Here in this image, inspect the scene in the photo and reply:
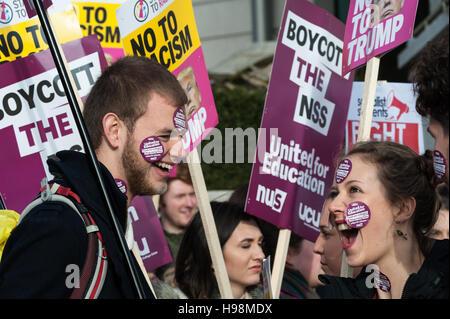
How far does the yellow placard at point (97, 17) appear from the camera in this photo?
4.01 meters

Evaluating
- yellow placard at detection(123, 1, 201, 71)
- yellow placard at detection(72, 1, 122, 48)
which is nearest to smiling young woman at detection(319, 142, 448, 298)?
yellow placard at detection(123, 1, 201, 71)

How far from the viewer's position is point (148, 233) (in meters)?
3.62

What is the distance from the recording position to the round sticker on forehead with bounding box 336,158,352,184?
2719 mm

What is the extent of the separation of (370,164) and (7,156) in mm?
1640

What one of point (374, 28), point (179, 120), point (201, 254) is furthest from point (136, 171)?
point (201, 254)

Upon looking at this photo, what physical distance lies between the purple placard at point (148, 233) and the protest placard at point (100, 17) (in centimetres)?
93

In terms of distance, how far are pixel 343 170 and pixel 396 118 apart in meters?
1.12

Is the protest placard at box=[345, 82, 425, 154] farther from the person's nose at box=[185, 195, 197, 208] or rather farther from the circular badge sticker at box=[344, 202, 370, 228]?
the person's nose at box=[185, 195, 197, 208]

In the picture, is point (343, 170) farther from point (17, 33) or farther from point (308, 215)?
point (17, 33)

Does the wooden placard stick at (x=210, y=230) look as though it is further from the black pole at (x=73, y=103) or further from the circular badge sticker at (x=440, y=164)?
the circular badge sticker at (x=440, y=164)

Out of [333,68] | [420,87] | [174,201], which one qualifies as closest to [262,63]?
[174,201]

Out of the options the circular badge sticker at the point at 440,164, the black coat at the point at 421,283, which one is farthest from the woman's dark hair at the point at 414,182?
the circular badge sticker at the point at 440,164

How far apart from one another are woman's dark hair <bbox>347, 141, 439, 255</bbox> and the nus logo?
794 millimetres

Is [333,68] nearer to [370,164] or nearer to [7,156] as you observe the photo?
[370,164]
